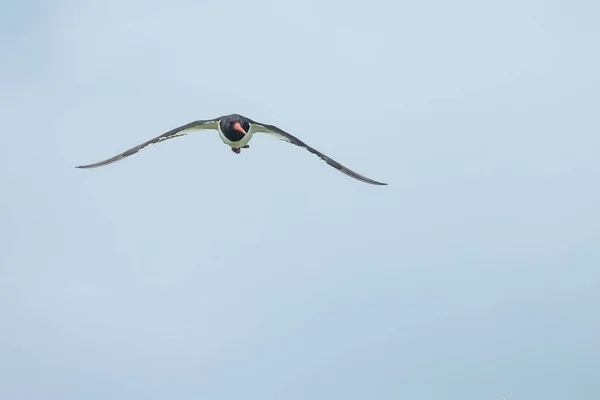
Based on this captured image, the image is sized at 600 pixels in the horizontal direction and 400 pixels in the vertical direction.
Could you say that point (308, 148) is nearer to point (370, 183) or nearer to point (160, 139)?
point (370, 183)

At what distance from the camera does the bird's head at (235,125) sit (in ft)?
185

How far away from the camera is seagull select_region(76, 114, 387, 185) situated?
56.7m

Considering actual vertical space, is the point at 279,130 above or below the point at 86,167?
above

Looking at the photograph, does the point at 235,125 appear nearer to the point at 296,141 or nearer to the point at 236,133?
the point at 236,133

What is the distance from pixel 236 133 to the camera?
56.6m

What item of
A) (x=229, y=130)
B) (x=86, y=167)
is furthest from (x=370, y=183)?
(x=86, y=167)

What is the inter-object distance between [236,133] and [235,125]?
18.5 inches

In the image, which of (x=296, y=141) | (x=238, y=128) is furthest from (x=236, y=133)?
(x=296, y=141)

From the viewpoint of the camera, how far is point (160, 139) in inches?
2408

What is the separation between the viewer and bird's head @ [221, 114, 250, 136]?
56531 mm

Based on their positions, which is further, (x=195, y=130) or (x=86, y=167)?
(x=195, y=130)

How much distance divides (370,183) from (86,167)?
16656 mm

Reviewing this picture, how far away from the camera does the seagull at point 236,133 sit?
56.7 meters

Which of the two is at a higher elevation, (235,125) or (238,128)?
(235,125)
